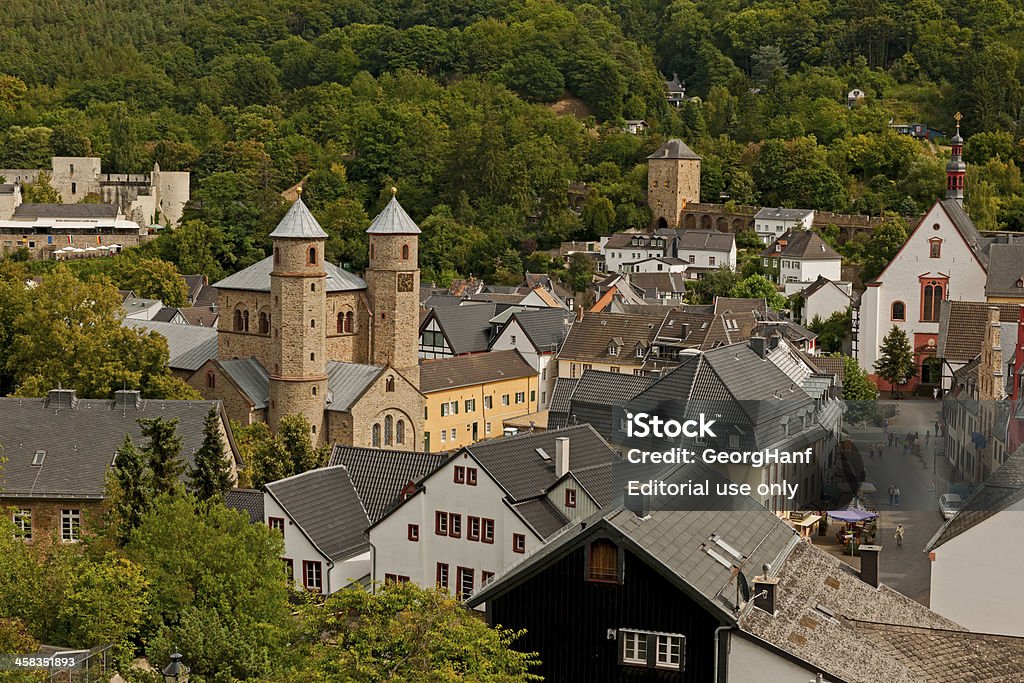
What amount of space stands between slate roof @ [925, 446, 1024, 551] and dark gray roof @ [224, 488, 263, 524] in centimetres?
1557

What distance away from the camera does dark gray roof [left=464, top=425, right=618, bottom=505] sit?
90.0ft

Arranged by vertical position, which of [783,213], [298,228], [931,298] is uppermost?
[783,213]

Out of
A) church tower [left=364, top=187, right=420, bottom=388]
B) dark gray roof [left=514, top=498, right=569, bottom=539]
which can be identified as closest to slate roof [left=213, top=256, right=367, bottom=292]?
church tower [left=364, top=187, right=420, bottom=388]

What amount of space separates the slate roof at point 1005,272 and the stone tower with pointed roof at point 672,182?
37.3 m

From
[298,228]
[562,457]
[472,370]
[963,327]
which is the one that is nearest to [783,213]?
[472,370]

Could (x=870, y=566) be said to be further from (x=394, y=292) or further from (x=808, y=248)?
(x=808, y=248)

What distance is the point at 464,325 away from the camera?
6450 centimetres

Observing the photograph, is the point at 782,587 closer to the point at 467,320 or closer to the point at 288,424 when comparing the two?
the point at 288,424

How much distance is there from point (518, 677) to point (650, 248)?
2633 inches

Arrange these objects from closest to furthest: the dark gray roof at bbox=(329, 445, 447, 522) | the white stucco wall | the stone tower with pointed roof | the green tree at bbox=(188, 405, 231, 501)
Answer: the white stucco wall → the dark gray roof at bbox=(329, 445, 447, 522) → the green tree at bbox=(188, 405, 231, 501) → the stone tower with pointed roof

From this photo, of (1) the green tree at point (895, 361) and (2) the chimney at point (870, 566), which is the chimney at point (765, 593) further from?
(1) the green tree at point (895, 361)

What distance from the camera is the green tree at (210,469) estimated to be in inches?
1362

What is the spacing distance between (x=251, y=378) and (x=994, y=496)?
1242 inches

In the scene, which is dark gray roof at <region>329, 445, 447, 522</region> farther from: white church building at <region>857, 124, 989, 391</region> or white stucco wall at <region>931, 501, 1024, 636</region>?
white church building at <region>857, 124, 989, 391</region>
